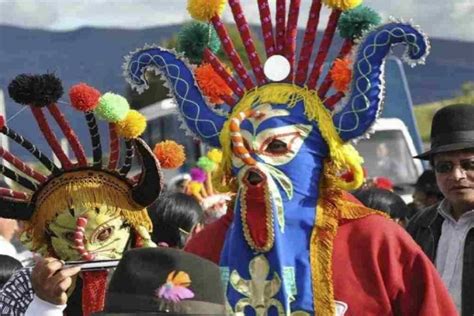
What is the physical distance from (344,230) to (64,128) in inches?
44.6

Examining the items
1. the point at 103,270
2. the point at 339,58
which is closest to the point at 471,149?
the point at 339,58

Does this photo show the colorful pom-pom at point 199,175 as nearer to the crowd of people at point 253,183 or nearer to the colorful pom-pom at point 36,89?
the crowd of people at point 253,183

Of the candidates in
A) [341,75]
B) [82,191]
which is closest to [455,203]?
[341,75]

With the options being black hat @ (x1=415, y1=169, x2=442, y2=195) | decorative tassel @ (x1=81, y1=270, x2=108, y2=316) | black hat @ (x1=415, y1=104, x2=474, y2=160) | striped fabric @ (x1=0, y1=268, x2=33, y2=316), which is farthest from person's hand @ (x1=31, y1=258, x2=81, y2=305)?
black hat @ (x1=415, y1=169, x2=442, y2=195)

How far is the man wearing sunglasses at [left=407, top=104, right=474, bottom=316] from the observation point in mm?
4719

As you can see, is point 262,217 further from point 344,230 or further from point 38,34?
point 38,34

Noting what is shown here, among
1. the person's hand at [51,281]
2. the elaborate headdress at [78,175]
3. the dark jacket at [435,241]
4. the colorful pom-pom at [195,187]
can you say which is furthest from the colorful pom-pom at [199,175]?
the person's hand at [51,281]

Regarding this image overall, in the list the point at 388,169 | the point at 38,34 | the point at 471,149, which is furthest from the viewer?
the point at 38,34

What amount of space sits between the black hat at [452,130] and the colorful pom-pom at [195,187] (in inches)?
111

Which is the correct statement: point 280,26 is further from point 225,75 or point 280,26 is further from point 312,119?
point 312,119

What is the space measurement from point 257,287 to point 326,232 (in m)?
0.28

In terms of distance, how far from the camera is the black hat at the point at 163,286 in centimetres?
249

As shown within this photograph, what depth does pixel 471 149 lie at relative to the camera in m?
4.79

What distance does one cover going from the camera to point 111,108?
429 centimetres
